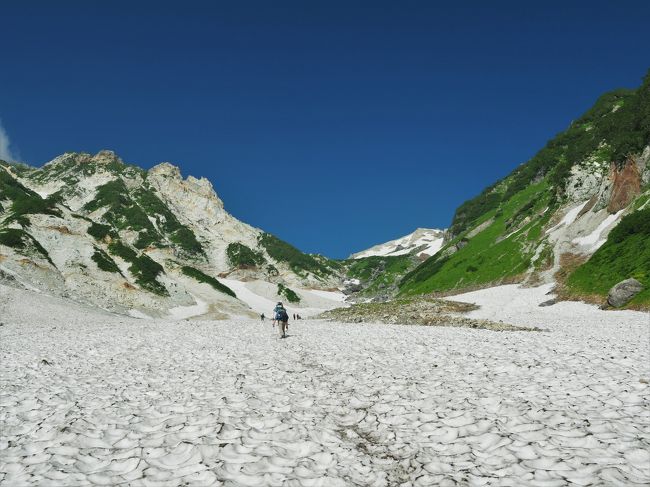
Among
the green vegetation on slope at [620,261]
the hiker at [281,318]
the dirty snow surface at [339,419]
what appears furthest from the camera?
the green vegetation on slope at [620,261]

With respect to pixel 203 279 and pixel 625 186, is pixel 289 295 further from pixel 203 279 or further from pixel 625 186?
pixel 625 186

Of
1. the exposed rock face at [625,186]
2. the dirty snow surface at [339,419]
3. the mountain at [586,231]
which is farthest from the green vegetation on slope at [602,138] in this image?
the dirty snow surface at [339,419]

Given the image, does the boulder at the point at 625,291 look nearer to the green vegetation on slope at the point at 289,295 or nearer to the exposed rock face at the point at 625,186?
the exposed rock face at the point at 625,186

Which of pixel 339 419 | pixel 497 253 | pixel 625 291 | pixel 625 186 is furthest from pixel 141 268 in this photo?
pixel 625 186

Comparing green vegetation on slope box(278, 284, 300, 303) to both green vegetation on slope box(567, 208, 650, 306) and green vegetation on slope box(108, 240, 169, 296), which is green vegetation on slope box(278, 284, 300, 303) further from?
green vegetation on slope box(567, 208, 650, 306)

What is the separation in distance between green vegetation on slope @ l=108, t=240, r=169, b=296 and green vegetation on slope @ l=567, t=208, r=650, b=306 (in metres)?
88.2

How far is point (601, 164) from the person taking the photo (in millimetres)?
95125

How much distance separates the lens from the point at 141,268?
349 ft

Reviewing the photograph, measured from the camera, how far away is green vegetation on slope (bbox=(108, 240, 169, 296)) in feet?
331

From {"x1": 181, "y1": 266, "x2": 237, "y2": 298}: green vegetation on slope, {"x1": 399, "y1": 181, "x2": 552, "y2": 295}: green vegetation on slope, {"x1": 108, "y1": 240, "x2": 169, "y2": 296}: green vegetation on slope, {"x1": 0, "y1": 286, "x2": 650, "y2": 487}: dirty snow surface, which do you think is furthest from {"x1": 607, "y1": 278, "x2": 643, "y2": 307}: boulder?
{"x1": 181, "y1": 266, "x2": 237, "y2": 298}: green vegetation on slope

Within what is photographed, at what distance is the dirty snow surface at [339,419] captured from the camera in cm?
802

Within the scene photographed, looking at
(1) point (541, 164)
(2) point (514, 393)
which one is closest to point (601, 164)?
(1) point (541, 164)

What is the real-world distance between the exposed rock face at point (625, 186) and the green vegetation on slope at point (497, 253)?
18.7 meters

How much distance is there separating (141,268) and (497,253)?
91.0 m
